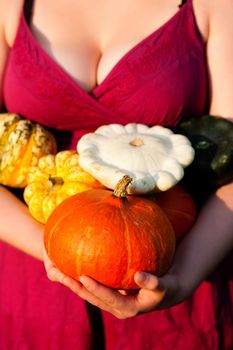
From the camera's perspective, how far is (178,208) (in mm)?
1307

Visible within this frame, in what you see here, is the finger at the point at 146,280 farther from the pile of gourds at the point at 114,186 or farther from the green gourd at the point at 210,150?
the green gourd at the point at 210,150

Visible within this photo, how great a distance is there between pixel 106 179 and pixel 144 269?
0.98 ft

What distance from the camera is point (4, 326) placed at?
5.08 ft

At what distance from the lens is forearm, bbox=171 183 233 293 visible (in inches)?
48.8

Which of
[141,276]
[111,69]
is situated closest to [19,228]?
[141,276]

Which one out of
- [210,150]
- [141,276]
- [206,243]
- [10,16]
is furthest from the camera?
[10,16]

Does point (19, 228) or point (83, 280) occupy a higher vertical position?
point (83, 280)

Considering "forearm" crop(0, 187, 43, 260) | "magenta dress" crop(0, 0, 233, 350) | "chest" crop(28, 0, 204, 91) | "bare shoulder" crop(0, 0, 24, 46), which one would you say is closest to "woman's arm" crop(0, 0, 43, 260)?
"forearm" crop(0, 187, 43, 260)

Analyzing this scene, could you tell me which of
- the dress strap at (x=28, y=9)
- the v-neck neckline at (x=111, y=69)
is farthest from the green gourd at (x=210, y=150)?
the dress strap at (x=28, y=9)

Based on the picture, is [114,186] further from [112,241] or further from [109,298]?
[109,298]

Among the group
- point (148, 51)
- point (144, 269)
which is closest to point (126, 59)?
point (148, 51)

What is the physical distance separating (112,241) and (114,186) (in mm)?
212

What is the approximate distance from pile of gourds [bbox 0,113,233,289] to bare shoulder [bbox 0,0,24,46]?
353 mm

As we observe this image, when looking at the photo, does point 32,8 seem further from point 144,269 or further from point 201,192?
point 144,269
